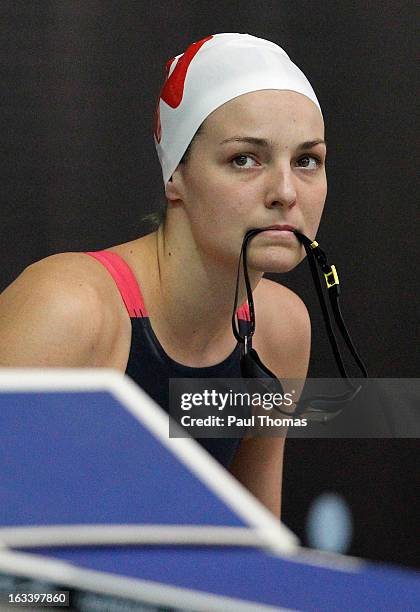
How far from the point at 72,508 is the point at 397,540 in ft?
5.77

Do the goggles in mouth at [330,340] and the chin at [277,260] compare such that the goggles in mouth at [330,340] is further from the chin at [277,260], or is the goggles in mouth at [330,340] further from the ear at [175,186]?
the ear at [175,186]

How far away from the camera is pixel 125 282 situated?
66.4 inches

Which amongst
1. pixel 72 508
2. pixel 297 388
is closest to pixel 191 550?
pixel 72 508

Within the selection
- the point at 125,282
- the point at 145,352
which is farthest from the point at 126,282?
the point at 145,352

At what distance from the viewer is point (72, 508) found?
2.38 feet

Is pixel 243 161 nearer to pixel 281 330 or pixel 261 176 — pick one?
pixel 261 176

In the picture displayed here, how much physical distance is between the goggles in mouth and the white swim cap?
0.21 metres

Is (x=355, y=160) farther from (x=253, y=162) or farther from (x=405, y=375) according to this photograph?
(x=253, y=162)

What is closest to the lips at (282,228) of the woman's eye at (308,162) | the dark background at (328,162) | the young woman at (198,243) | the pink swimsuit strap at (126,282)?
the young woman at (198,243)

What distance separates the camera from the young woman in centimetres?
157

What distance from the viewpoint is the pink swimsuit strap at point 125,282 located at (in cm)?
168

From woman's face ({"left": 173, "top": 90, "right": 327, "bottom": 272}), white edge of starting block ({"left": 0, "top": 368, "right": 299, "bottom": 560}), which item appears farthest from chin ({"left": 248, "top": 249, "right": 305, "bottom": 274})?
white edge of starting block ({"left": 0, "top": 368, "right": 299, "bottom": 560})

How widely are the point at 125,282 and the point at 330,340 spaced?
0.32 m

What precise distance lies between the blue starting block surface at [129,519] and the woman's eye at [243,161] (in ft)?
2.89
